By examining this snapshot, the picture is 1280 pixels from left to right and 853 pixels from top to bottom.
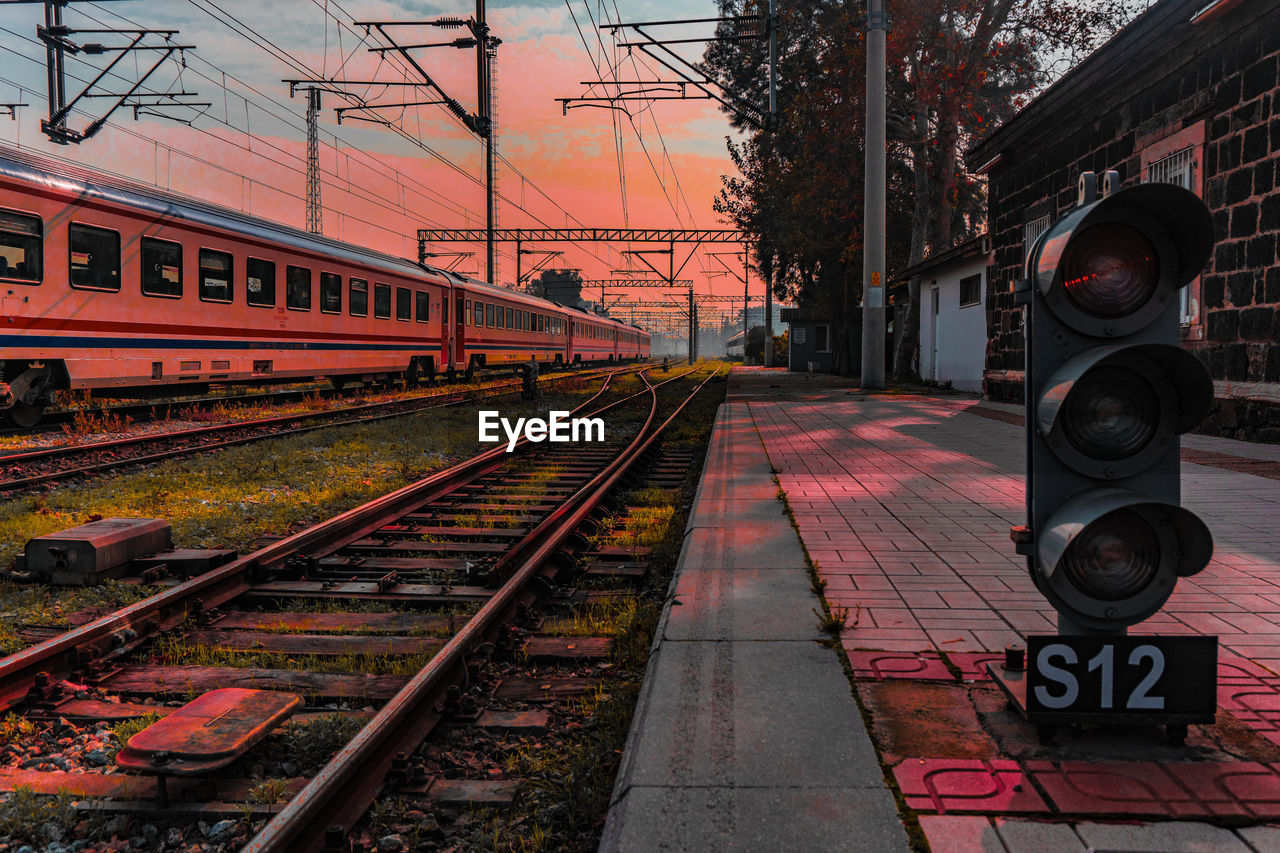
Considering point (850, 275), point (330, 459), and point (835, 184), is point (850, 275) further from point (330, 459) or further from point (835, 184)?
point (330, 459)

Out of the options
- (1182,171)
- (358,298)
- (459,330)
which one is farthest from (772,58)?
(459,330)

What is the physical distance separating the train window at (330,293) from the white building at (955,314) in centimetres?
1372

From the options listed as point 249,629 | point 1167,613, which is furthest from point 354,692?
point 1167,613

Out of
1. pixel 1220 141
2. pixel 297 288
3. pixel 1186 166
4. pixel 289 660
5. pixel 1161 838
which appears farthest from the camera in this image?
pixel 297 288

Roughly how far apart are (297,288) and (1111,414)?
15.9 metres

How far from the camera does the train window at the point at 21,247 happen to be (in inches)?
398

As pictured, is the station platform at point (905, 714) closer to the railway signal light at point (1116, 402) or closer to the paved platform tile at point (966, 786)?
the paved platform tile at point (966, 786)

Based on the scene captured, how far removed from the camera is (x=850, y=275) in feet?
107

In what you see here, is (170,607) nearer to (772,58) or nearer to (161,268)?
(161,268)

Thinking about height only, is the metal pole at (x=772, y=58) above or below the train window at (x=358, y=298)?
above

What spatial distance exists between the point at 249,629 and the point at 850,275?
31.0 metres

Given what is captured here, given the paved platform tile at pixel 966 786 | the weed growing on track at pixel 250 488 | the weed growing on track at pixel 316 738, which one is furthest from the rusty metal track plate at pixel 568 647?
the weed growing on track at pixel 250 488

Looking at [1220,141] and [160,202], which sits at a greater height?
[1220,141]

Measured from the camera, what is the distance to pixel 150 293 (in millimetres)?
12445
